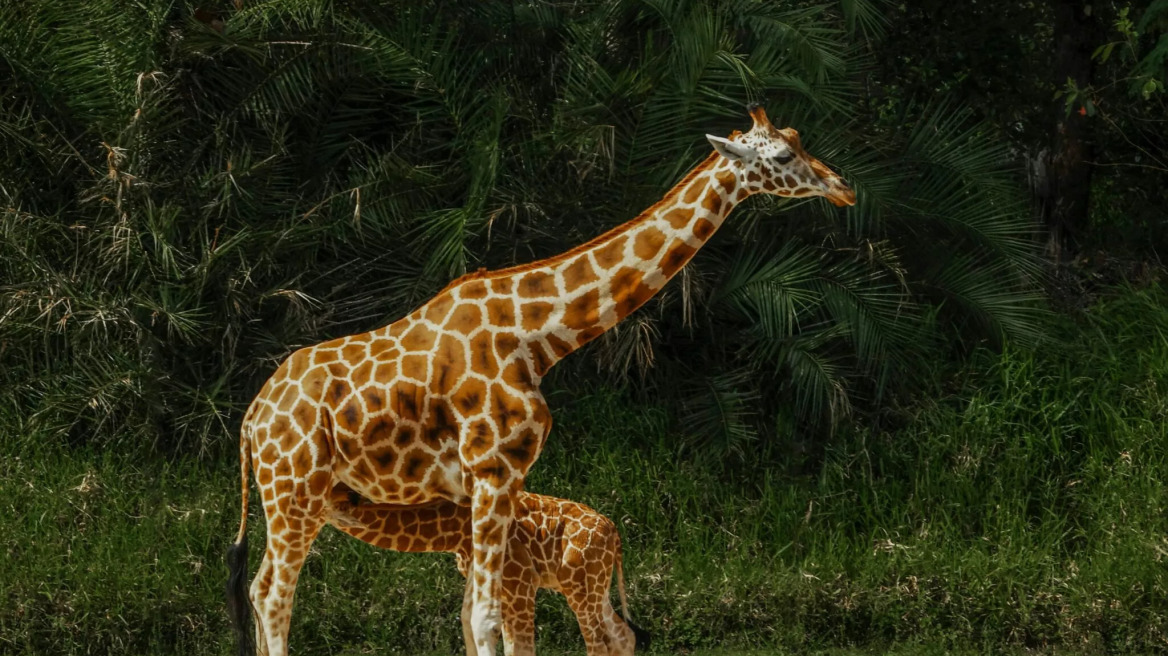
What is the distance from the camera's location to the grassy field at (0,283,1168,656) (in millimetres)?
7727

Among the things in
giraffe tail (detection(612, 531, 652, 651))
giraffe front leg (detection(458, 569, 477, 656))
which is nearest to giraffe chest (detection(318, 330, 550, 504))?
giraffe front leg (detection(458, 569, 477, 656))

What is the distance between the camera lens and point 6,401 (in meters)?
8.55

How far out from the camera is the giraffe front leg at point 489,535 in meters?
5.42

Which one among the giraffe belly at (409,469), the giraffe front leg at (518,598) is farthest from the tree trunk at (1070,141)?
the giraffe belly at (409,469)

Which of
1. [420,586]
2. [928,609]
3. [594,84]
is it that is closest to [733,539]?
[928,609]

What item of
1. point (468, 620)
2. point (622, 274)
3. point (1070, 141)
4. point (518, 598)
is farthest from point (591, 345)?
point (1070, 141)

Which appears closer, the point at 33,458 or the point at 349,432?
the point at 349,432

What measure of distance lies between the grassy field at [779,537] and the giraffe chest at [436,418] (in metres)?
2.42

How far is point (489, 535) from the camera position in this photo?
543cm

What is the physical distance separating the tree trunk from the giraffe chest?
6006mm

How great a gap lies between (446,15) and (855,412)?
330cm

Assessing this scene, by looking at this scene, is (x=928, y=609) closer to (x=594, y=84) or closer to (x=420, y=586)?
(x=420, y=586)

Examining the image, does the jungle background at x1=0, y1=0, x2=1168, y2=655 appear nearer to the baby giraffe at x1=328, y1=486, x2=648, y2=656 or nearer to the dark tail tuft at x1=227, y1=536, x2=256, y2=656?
the baby giraffe at x1=328, y1=486, x2=648, y2=656

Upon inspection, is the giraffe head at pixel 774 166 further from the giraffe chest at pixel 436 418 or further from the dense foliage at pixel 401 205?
the dense foliage at pixel 401 205
